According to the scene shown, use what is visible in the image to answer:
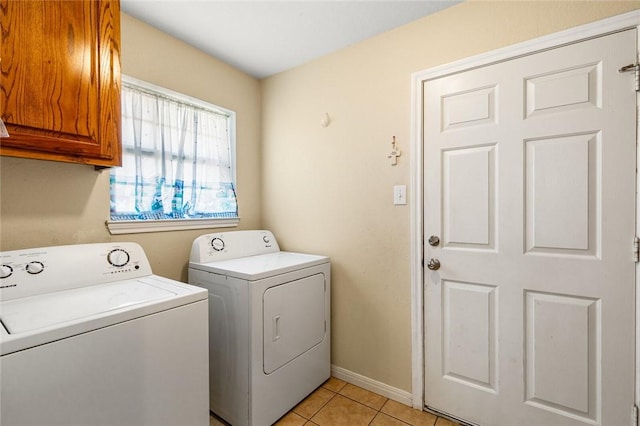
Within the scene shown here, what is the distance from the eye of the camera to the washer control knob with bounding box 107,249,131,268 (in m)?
1.51

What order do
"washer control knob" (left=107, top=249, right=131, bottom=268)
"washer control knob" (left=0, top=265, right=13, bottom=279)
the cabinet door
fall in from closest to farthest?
the cabinet door → "washer control knob" (left=0, top=265, right=13, bottom=279) → "washer control knob" (left=107, top=249, right=131, bottom=268)

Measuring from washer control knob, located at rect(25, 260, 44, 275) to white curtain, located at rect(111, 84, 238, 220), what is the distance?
0.46 m

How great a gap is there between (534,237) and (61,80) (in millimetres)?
2279

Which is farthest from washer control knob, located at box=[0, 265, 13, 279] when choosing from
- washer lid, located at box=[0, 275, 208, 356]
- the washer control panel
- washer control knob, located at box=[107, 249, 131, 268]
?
washer control knob, located at box=[107, 249, 131, 268]

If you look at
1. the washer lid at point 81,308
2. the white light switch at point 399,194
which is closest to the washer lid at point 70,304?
the washer lid at point 81,308

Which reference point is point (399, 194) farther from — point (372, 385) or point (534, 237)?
point (372, 385)

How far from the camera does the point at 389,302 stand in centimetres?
195

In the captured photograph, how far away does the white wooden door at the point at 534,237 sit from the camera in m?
1.31

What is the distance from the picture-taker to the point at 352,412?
71.2 inches

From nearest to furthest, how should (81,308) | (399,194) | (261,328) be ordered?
(81,308) < (261,328) < (399,194)

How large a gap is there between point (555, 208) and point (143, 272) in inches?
84.6

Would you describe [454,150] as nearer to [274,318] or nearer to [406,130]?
[406,130]

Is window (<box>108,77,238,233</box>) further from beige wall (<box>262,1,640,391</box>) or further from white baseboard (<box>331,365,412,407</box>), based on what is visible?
white baseboard (<box>331,365,412,407</box>)

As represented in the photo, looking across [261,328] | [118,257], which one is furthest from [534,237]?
[118,257]
